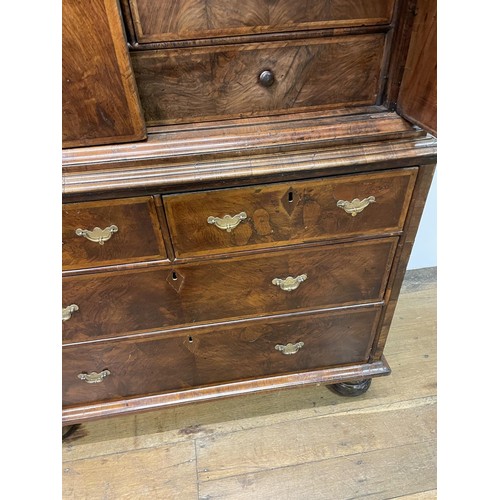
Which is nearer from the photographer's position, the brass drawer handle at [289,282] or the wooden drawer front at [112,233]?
the wooden drawer front at [112,233]


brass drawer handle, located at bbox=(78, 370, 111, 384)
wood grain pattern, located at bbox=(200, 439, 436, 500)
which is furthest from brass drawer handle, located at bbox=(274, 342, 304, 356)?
brass drawer handle, located at bbox=(78, 370, 111, 384)

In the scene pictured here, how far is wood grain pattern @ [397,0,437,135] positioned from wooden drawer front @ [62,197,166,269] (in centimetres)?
55

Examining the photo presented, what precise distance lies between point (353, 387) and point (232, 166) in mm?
894

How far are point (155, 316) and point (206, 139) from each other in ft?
1.54

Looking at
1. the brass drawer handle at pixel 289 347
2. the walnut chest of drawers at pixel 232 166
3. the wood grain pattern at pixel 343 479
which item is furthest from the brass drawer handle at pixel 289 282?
the wood grain pattern at pixel 343 479

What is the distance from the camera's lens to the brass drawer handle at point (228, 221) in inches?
34.7

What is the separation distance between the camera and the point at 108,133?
2.60 feet

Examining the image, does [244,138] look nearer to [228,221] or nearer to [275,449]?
[228,221]

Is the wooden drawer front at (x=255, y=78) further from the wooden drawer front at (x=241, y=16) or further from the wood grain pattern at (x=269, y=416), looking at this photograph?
the wood grain pattern at (x=269, y=416)

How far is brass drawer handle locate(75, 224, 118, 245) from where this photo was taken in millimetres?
857

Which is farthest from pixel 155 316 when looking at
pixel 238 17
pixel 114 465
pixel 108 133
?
pixel 238 17

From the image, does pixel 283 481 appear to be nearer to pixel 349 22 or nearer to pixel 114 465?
pixel 114 465

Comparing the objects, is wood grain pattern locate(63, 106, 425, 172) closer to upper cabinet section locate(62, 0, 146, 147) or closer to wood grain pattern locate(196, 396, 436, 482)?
upper cabinet section locate(62, 0, 146, 147)

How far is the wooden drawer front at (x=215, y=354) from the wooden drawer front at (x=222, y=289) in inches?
2.0
